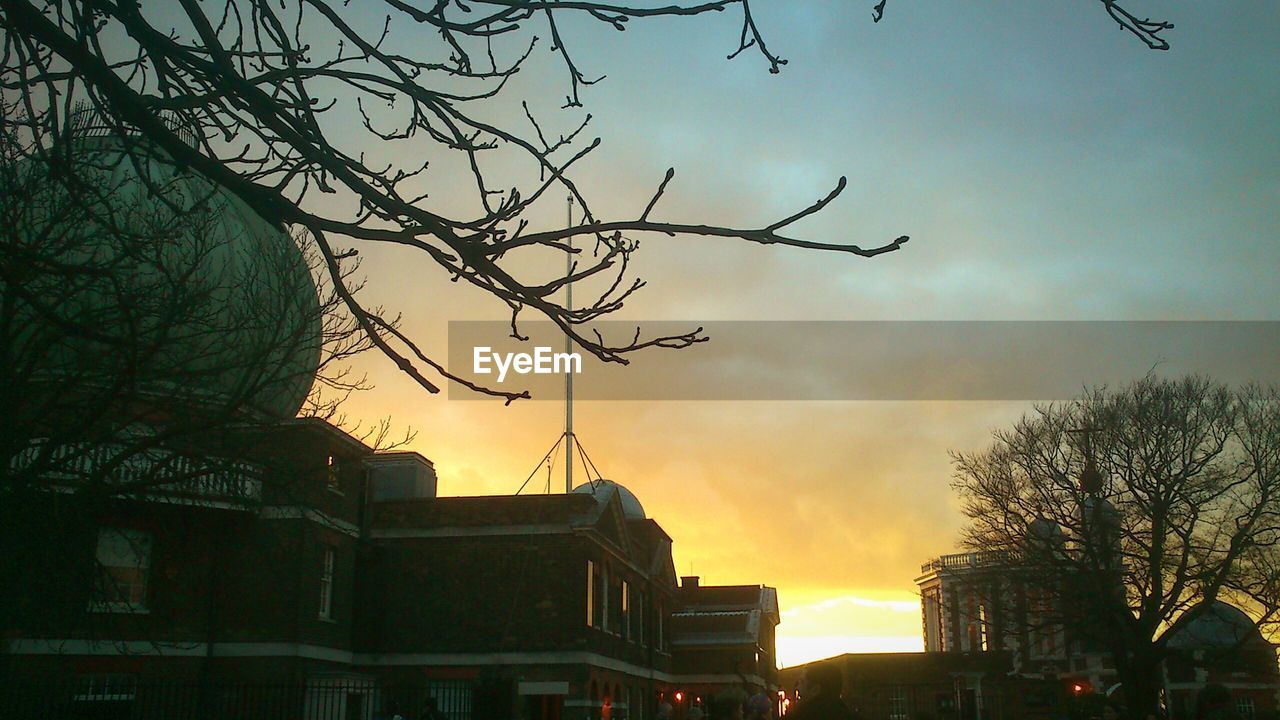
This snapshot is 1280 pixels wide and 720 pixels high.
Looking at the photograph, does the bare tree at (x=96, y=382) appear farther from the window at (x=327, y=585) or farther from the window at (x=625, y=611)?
the window at (x=625, y=611)

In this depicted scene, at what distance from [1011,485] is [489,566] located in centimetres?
1614

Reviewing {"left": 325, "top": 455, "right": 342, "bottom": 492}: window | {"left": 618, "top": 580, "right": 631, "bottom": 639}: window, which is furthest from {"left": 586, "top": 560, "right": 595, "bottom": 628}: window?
{"left": 325, "top": 455, "right": 342, "bottom": 492}: window

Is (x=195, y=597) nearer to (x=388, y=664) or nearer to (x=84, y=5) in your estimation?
(x=388, y=664)

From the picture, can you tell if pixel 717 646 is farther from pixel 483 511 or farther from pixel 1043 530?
pixel 483 511

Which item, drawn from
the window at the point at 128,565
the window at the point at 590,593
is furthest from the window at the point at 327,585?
the window at the point at 590,593

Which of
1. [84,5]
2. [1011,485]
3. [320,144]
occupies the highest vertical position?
[1011,485]

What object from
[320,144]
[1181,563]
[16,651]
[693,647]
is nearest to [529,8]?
[320,144]

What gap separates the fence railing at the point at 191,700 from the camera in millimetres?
18578

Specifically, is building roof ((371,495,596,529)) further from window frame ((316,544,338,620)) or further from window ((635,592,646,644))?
window ((635,592,646,644))

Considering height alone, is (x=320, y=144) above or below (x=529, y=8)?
below

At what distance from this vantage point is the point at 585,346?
15.8ft

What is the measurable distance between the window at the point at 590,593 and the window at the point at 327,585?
7.51 m

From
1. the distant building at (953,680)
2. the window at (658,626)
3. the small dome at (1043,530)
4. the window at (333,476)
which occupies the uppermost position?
the window at (333,476)

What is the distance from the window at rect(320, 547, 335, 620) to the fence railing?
1.78 m
